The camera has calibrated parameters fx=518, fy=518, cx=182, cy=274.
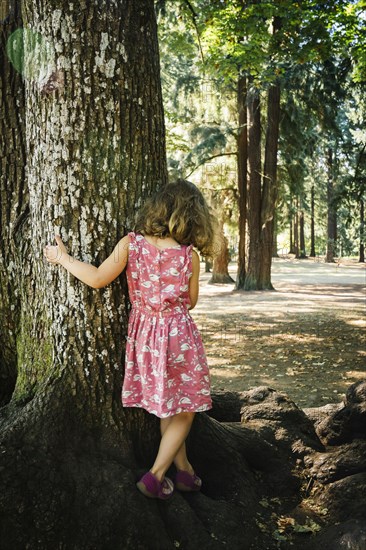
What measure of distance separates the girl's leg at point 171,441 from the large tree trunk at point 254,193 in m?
14.8

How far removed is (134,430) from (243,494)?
84cm

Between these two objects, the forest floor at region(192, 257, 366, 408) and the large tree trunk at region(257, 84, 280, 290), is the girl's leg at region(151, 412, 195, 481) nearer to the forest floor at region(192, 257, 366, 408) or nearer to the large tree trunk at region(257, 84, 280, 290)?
the forest floor at region(192, 257, 366, 408)

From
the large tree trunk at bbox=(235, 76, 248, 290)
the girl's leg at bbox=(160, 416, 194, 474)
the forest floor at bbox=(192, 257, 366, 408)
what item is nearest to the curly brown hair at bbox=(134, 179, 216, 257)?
the girl's leg at bbox=(160, 416, 194, 474)

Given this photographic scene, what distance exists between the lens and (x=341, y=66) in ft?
39.3

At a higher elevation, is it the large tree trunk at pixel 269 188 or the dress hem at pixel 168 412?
the large tree trunk at pixel 269 188

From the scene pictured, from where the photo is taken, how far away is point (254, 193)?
17688 mm

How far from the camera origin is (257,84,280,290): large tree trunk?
56.5 ft

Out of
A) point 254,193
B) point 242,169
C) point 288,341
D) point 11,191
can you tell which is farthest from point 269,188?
point 11,191

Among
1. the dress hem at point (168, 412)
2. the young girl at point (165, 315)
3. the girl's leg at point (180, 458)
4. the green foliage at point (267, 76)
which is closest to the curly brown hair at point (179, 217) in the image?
the young girl at point (165, 315)

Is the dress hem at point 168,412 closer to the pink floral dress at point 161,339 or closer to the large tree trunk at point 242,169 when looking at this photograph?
the pink floral dress at point 161,339

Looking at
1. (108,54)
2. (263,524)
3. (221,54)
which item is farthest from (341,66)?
(263,524)

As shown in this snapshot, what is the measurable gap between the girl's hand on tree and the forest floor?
3814 millimetres

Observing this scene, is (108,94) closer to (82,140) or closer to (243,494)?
(82,140)

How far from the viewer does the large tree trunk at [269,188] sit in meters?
17.2
